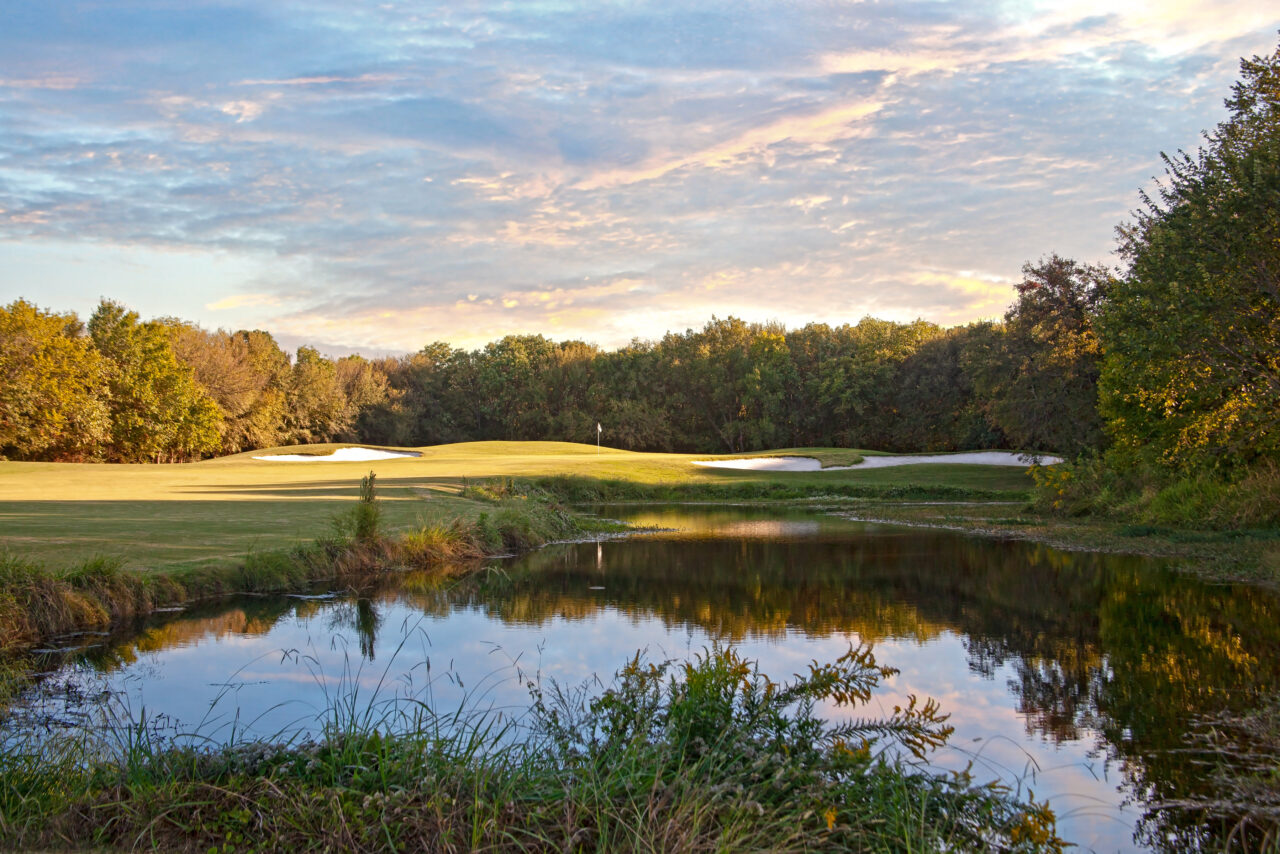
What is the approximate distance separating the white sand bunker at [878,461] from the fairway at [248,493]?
0.93 meters

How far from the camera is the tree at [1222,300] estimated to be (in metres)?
13.5

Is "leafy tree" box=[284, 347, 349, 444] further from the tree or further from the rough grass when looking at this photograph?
the tree

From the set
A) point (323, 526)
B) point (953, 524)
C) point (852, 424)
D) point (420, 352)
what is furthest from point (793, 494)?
point (420, 352)

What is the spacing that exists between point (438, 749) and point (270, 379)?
59.6 m

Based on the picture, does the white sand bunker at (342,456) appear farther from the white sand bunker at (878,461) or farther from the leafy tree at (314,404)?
the leafy tree at (314,404)

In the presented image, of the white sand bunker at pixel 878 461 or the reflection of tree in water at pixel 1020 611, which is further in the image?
the white sand bunker at pixel 878 461

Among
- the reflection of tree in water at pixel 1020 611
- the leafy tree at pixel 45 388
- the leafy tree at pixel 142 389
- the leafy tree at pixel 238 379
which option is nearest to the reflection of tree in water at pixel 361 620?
the reflection of tree in water at pixel 1020 611

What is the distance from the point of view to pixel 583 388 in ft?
213

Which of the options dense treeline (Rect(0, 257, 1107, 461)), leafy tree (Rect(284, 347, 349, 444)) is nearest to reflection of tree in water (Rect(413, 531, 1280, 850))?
dense treeline (Rect(0, 257, 1107, 461))

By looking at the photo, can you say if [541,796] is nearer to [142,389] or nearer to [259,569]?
[259,569]

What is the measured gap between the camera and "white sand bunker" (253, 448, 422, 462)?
38.7m

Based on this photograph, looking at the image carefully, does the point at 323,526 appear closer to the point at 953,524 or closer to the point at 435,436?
the point at 953,524

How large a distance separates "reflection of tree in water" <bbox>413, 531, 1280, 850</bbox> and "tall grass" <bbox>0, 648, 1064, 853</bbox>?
5.01 ft

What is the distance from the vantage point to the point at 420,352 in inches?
2904
